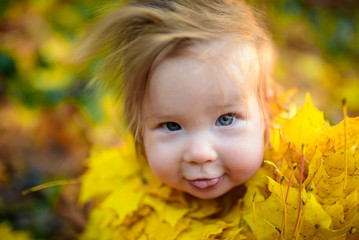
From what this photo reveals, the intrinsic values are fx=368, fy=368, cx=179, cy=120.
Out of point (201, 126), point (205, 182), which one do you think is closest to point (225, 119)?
point (201, 126)

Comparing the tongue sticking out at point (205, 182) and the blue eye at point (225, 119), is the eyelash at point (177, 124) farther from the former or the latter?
the tongue sticking out at point (205, 182)

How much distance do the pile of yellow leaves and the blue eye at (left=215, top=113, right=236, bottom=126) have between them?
16cm

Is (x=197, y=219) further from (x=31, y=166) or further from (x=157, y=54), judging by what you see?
(x=31, y=166)

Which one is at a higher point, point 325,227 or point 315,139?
point 315,139

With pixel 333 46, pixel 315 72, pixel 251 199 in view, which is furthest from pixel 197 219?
pixel 333 46

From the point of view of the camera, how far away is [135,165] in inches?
50.6

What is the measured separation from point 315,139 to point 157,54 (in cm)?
46

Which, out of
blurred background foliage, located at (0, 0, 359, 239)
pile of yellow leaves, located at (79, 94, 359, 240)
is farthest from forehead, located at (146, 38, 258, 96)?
blurred background foliage, located at (0, 0, 359, 239)

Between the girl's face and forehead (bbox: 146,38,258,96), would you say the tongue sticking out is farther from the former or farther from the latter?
forehead (bbox: 146,38,258,96)

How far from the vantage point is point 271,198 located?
873 mm

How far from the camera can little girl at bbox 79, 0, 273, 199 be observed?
2.85ft

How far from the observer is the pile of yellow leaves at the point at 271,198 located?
2.77ft

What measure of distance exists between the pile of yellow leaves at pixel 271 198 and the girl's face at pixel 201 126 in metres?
0.09

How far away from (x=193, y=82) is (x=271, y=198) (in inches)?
13.0
